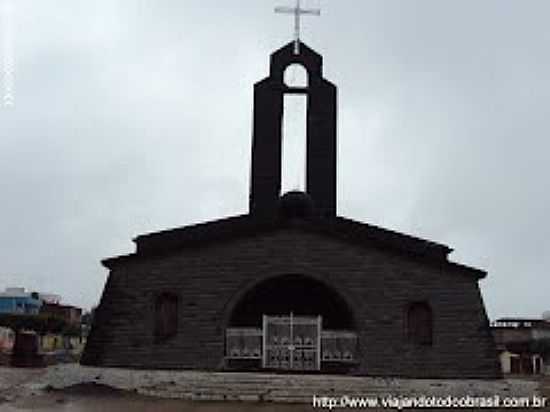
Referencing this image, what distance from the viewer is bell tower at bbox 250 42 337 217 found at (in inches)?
1112

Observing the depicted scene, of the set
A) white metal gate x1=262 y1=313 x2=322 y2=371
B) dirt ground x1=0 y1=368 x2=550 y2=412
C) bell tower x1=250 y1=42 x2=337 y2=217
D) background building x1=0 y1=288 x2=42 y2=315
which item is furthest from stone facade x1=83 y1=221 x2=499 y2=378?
background building x1=0 y1=288 x2=42 y2=315

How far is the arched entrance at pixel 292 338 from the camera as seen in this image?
24812 mm

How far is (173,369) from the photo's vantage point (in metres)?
24.0

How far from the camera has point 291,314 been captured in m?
26.0

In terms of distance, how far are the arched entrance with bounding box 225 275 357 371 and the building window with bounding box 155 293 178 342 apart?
167cm

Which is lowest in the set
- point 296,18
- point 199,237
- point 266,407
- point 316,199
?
point 266,407

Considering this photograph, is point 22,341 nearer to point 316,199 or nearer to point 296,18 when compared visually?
point 316,199

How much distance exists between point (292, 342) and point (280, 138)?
285 inches

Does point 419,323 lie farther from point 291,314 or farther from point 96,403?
point 96,403

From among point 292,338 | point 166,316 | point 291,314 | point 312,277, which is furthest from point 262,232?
point 166,316

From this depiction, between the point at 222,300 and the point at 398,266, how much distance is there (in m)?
5.38

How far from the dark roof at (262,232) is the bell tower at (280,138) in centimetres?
111

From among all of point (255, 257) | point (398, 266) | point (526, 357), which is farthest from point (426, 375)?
point (526, 357)

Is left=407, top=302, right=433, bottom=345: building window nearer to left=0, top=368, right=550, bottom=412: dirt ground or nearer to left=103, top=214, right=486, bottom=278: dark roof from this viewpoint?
left=103, top=214, right=486, bottom=278: dark roof
